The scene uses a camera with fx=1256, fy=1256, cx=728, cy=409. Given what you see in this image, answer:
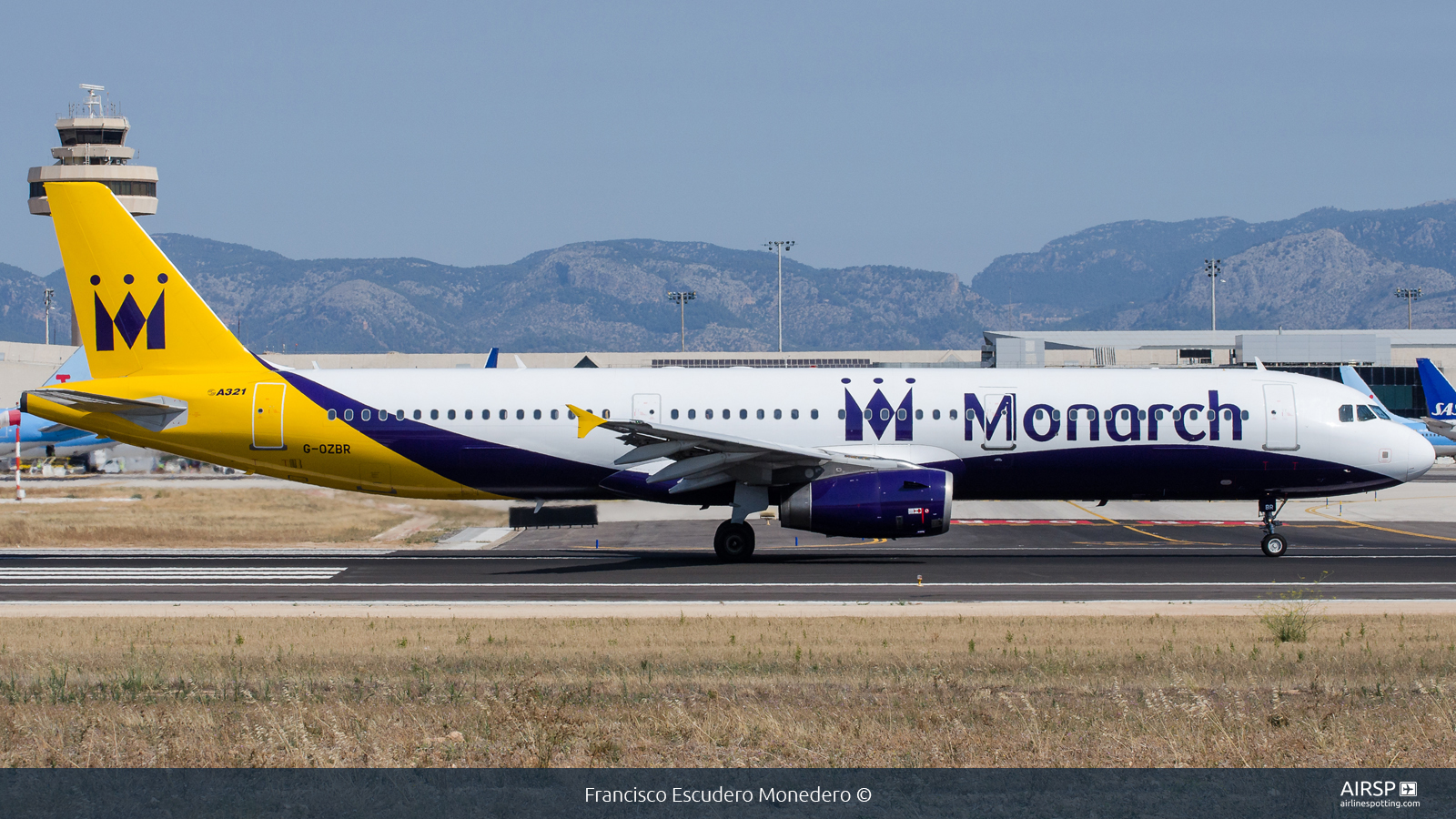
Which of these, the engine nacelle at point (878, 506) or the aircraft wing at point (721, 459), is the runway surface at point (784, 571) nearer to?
the engine nacelle at point (878, 506)

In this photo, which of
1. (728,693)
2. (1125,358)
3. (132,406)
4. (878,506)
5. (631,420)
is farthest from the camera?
(1125,358)

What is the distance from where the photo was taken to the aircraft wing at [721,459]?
25781 mm

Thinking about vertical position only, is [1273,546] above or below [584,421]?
below

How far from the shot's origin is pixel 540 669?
1470 cm

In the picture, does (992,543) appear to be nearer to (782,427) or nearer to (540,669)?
(782,427)

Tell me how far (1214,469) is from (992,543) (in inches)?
263

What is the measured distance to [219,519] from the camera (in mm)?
39250

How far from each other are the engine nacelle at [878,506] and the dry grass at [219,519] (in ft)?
43.8

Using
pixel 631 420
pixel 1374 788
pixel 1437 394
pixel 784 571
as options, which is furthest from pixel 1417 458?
pixel 1437 394

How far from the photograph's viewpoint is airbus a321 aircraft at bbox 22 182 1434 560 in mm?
27719

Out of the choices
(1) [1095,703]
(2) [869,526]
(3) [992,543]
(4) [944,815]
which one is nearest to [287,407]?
(2) [869,526]

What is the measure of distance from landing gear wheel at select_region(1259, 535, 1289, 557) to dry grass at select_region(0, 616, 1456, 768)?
9062 millimetres

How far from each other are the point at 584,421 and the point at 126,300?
424 inches

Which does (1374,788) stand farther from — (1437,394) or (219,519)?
(1437,394)
